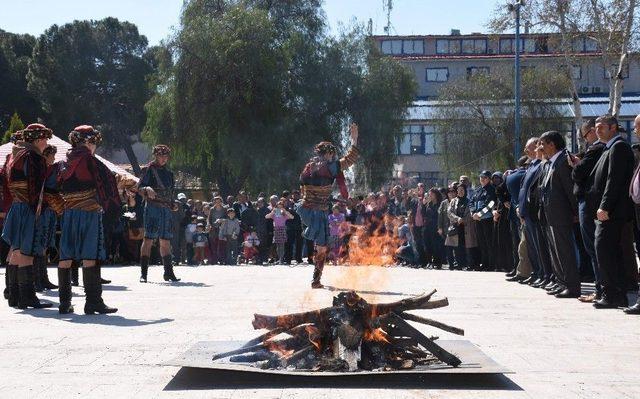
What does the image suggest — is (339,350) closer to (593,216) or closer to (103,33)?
(593,216)

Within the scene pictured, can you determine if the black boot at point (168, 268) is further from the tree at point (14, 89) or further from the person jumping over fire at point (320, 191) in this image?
the tree at point (14, 89)

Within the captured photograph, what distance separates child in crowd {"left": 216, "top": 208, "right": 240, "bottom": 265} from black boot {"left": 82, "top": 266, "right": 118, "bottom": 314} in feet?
52.1

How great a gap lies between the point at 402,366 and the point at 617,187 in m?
5.69

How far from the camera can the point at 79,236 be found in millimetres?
11633

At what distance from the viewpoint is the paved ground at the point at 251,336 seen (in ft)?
21.9

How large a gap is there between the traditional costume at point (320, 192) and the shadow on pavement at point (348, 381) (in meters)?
8.46

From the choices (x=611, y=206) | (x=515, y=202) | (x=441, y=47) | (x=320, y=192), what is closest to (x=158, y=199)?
(x=320, y=192)

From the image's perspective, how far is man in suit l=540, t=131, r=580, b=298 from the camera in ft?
44.8

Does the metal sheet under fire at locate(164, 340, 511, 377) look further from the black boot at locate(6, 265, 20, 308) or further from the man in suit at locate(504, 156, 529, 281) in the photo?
the man in suit at locate(504, 156, 529, 281)

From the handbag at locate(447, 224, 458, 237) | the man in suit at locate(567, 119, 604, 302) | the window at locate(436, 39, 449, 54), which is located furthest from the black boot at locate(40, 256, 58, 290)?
the window at locate(436, 39, 449, 54)

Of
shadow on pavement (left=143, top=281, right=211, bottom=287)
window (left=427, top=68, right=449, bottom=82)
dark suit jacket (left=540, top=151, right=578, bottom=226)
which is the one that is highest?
window (left=427, top=68, right=449, bottom=82)

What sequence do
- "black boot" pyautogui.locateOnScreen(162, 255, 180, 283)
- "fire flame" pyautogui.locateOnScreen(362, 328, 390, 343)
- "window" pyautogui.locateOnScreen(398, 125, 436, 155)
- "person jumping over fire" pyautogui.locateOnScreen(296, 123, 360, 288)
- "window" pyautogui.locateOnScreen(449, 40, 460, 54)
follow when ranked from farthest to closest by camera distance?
"window" pyautogui.locateOnScreen(449, 40, 460, 54), "window" pyautogui.locateOnScreen(398, 125, 436, 155), "black boot" pyautogui.locateOnScreen(162, 255, 180, 283), "person jumping over fire" pyautogui.locateOnScreen(296, 123, 360, 288), "fire flame" pyautogui.locateOnScreen(362, 328, 390, 343)

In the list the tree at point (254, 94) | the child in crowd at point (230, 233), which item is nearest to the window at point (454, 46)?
the tree at point (254, 94)

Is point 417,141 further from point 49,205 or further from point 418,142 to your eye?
point 49,205
